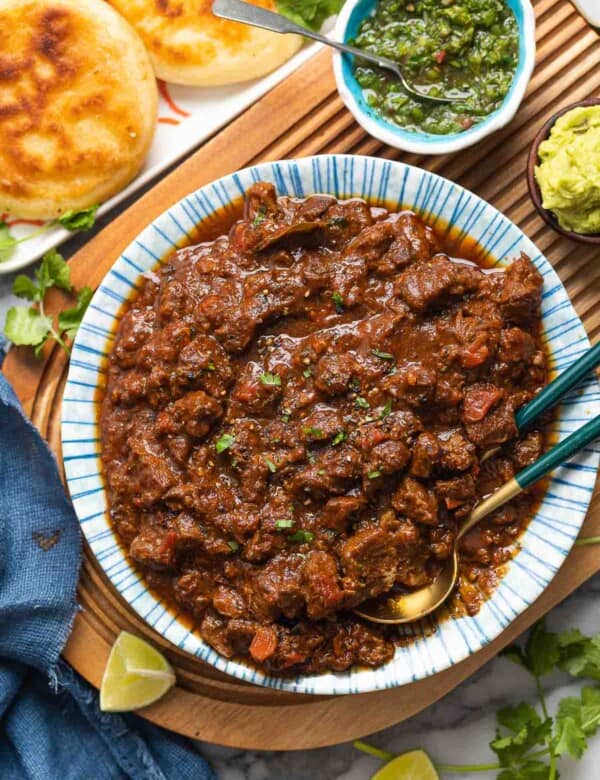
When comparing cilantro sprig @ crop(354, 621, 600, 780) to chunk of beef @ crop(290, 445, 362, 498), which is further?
cilantro sprig @ crop(354, 621, 600, 780)

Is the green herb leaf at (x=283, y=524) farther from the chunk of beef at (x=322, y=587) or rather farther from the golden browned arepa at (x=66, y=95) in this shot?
the golden browned arepa at (x=66, y=95)

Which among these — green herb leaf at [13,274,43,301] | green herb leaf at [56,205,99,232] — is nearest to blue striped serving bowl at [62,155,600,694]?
green herb leaf at [13,274,43,301]

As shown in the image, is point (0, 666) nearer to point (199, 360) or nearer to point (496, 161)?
point (199, 360)

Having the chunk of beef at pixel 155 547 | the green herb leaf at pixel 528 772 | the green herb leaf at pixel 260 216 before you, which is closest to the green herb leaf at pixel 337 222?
the green herb leaf at pixel 260 216

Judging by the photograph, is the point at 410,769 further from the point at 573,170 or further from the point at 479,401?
the point at 573,170

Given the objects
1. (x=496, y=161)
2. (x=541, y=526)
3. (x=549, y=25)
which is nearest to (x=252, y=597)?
(x=541, y=526)

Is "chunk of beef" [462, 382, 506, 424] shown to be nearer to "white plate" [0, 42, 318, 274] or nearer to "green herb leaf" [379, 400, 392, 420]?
"green herb leaf" [379, 400, 392, 420]

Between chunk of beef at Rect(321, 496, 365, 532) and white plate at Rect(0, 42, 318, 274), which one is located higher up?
white plate at Rect(0, 42, 318, 274)
